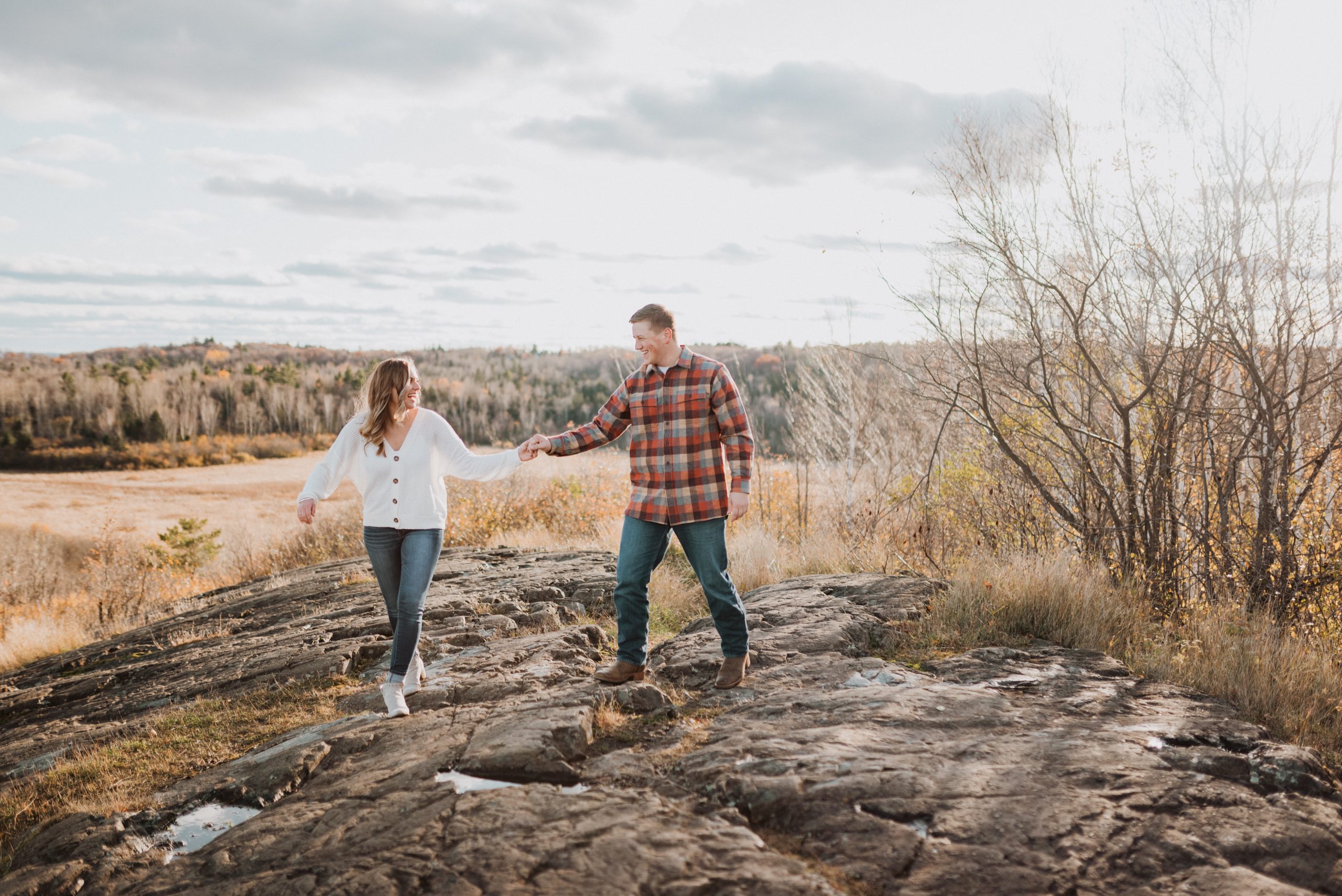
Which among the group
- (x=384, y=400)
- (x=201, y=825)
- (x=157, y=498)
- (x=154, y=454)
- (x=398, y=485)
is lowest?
(x=157, y=498)

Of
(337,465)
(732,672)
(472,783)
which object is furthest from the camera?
(732,672)

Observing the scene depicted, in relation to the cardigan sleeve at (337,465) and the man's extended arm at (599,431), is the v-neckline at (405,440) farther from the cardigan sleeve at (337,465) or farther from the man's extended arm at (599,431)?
the man's extended arm at (599,431)

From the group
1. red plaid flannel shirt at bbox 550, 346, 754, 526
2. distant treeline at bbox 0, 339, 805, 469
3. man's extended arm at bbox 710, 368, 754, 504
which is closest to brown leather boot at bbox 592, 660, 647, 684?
red plaid flannel shirt at bbox 550, 346, 754, 526

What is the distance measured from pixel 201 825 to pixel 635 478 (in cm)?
285

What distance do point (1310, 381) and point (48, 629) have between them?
17344mm

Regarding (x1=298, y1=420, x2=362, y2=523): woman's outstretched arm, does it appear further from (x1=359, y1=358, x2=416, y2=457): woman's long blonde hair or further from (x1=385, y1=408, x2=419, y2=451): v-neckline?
(x1=385, y1=408, x2=419, y2=451): v-neckline

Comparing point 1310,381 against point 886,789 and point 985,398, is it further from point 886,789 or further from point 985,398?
point 886,789

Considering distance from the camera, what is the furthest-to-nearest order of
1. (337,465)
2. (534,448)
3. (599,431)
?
(534,448), (599,431), (337,465)

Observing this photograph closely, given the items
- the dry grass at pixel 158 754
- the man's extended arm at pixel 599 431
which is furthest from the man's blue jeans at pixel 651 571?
the dry grass at pixel 158 754

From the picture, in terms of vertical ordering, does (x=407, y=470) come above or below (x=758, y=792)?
above

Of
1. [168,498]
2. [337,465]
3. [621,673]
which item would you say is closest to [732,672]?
[621,673]

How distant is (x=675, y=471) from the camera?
484 cm

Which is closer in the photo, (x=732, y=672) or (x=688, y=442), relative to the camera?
(x=688, y=442)

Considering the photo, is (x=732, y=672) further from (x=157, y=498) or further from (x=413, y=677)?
(x=157, y=498)
